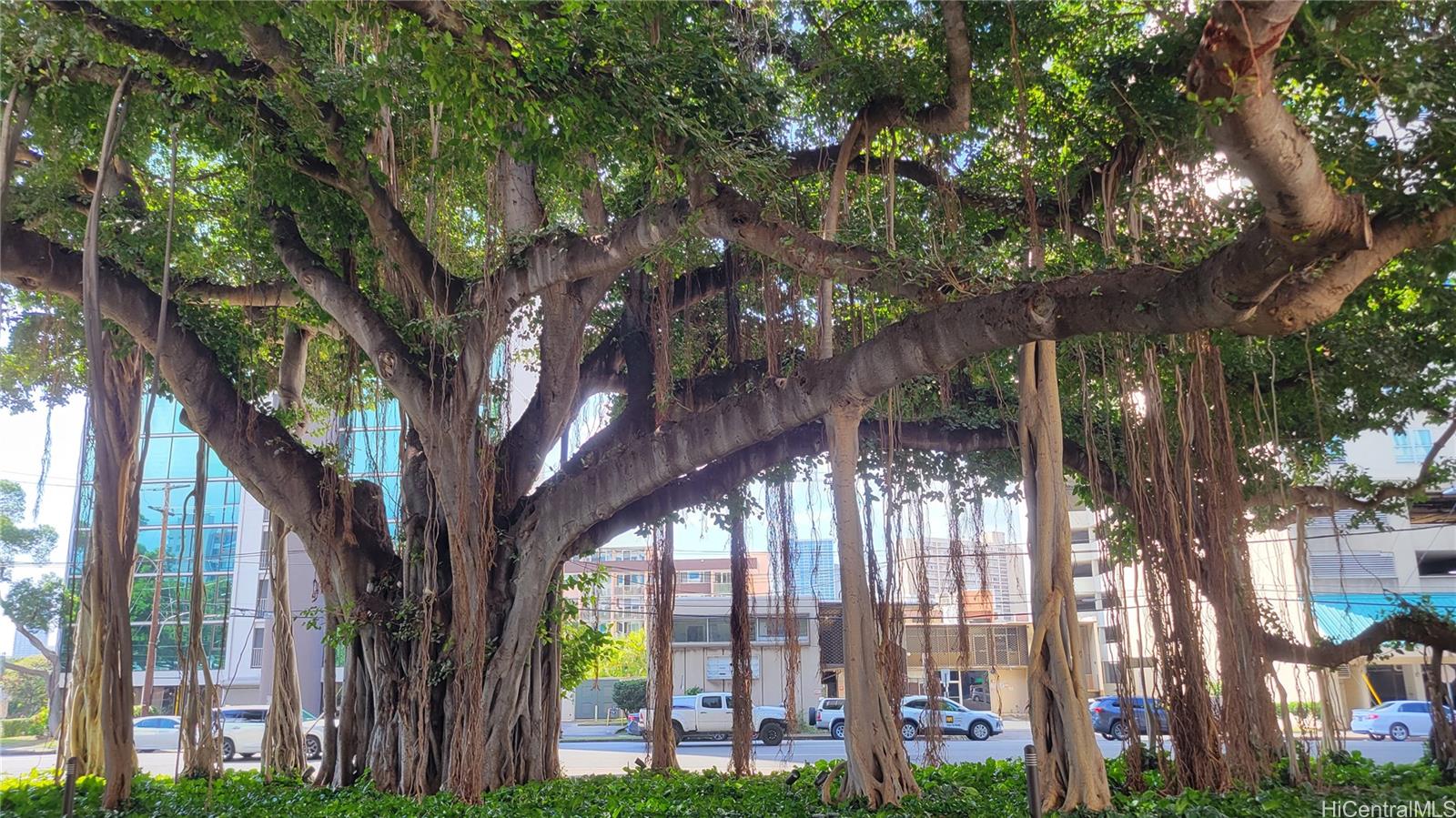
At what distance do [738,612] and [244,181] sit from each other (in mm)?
4910

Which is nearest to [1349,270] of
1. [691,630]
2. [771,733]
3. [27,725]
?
[771,733]

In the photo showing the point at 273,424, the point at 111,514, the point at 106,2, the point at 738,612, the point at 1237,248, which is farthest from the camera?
the point at 738,612

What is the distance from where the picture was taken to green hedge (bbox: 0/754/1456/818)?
185 inches

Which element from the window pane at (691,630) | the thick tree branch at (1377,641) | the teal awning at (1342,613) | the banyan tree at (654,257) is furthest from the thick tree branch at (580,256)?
the window pane at (691,630)

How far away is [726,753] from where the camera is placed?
1397 cm

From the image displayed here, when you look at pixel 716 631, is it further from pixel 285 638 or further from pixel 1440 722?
pixel 1440 722

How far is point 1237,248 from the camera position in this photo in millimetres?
3396

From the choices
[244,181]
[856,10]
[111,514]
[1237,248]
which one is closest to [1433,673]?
[1237,248]

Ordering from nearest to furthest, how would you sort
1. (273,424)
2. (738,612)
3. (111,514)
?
(111,514) → (273,424) → (738,612)

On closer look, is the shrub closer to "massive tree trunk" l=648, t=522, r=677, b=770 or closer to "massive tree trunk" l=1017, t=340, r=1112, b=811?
"massive tree trunk" l=648, t=522, r=677, b=770

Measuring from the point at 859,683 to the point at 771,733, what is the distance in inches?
440

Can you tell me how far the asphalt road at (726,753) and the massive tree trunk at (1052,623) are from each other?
6168 millimetres

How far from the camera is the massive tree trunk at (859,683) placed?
203 inches

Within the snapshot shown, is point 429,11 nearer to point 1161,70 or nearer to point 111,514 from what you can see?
point 111,514
